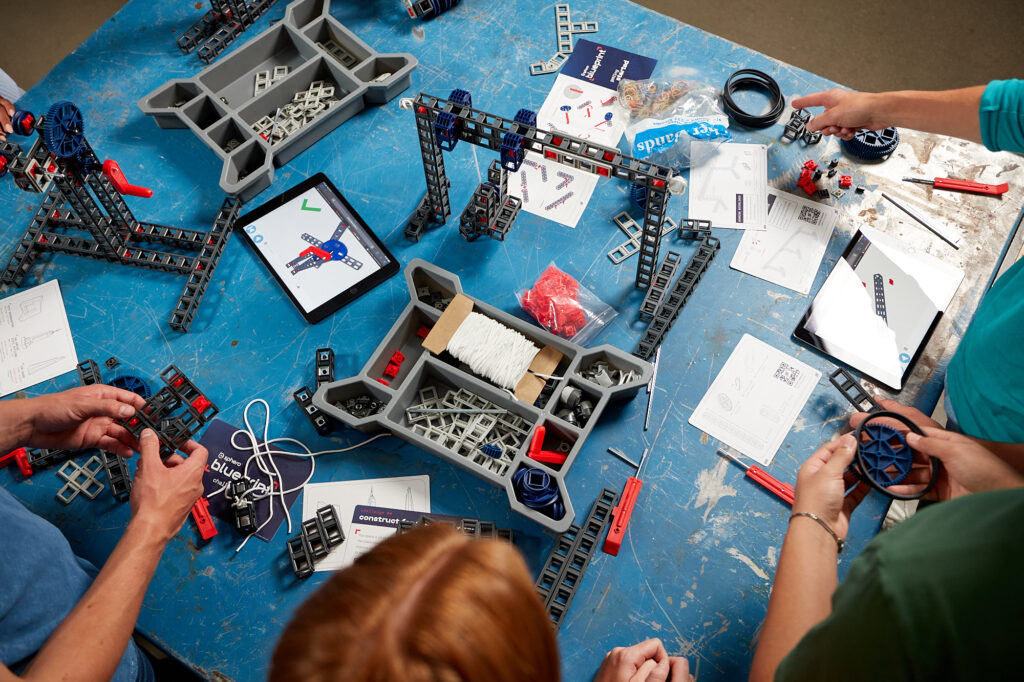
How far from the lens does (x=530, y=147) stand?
8.78ft

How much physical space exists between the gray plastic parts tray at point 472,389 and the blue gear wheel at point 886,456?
87 centimetres

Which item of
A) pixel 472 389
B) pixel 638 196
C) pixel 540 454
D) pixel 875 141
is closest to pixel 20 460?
pixel 472 389

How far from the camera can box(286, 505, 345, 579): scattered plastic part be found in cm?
253

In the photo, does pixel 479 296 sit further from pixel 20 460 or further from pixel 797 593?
pixel 20 460

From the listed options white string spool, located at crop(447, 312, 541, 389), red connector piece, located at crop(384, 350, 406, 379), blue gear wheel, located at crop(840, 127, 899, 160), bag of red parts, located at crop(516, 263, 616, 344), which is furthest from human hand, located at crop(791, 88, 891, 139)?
red connector piece, located at crop(384, 350, 406, 379)

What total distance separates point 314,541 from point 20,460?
1.34 meters

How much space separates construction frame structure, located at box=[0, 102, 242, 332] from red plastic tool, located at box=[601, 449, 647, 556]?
2214mm

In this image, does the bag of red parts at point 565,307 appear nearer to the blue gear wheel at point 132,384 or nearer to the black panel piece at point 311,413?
the black panel piece at point 311,413

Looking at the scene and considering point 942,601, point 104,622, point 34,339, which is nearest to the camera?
point 942,601

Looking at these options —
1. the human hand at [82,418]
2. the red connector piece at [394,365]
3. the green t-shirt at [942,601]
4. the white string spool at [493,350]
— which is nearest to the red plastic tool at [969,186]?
the white string spool at [493,350]

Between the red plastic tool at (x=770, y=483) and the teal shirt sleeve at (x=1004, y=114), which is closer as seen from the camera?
the teal shirt sleeve at (x=1004, y=114)

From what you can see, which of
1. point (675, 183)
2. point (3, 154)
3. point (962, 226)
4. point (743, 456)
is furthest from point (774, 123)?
point (3, 154)

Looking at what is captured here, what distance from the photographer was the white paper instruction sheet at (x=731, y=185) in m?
3.26

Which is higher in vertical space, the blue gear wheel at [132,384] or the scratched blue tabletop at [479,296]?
the scratched blue tabletop at [479,296]
